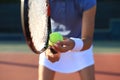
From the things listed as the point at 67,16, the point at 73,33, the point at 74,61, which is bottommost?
the point at 74,61

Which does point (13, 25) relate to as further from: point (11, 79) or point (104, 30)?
point (11, 79)

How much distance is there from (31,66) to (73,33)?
4.90 metres

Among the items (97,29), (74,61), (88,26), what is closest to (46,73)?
(74,61)

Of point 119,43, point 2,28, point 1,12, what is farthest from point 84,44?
point 1,12

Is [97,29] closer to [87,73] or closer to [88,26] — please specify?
[87,73]

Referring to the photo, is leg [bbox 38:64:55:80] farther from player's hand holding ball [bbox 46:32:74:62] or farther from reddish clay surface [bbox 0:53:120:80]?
reddish clay surface [bbox 0:53:120:80]

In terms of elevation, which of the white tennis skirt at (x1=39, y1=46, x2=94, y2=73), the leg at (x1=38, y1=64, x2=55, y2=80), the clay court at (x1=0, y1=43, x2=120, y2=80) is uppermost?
the white tennis skirt at (x1=39, y1=46, x2=94, y2=73)

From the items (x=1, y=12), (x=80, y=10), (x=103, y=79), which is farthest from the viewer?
(x=1, y=12)

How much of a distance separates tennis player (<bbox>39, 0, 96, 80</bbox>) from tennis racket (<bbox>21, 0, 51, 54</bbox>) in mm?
87

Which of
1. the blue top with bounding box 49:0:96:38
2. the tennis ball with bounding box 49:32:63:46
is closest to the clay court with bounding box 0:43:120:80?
the blue top with bounding box 49:0:96:38

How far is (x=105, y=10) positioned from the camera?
13.9 metres

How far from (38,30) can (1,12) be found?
38.4ft

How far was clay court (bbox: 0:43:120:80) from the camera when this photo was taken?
7.09 m

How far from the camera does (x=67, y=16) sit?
2920 mm
